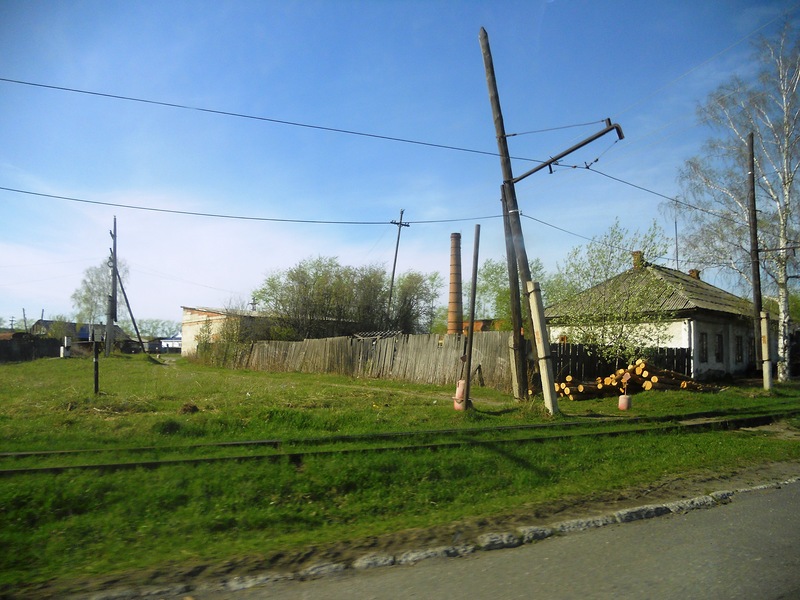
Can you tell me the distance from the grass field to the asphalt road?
0.95 meters

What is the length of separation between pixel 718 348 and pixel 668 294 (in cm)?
581

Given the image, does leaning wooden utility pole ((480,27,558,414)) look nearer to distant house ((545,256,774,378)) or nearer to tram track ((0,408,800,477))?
tram track ((0,408,800,477))

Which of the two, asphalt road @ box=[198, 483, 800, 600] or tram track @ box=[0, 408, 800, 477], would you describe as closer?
asphalt road @ box=[198, 483, 800, 600]

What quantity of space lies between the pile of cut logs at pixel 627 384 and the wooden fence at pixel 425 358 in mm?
1105

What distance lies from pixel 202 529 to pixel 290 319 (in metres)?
36.6

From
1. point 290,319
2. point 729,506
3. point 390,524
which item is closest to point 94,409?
point 390,524

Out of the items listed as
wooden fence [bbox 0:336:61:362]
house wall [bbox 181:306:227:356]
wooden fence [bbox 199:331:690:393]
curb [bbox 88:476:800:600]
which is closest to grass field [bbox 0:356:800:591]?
curb [bbox 88:476:800:600]

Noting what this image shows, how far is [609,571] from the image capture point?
475 centimetres

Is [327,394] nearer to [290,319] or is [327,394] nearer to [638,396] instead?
[638,396]

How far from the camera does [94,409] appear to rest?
11906mm

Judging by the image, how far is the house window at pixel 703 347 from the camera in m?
26.8

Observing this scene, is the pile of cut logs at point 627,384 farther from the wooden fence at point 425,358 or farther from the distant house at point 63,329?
the distant house at point 63,329

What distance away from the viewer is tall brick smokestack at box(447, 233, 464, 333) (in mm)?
31422

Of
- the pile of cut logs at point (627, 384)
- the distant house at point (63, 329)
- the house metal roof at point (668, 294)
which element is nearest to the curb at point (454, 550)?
the pile of cut logs at point (627, 384)
